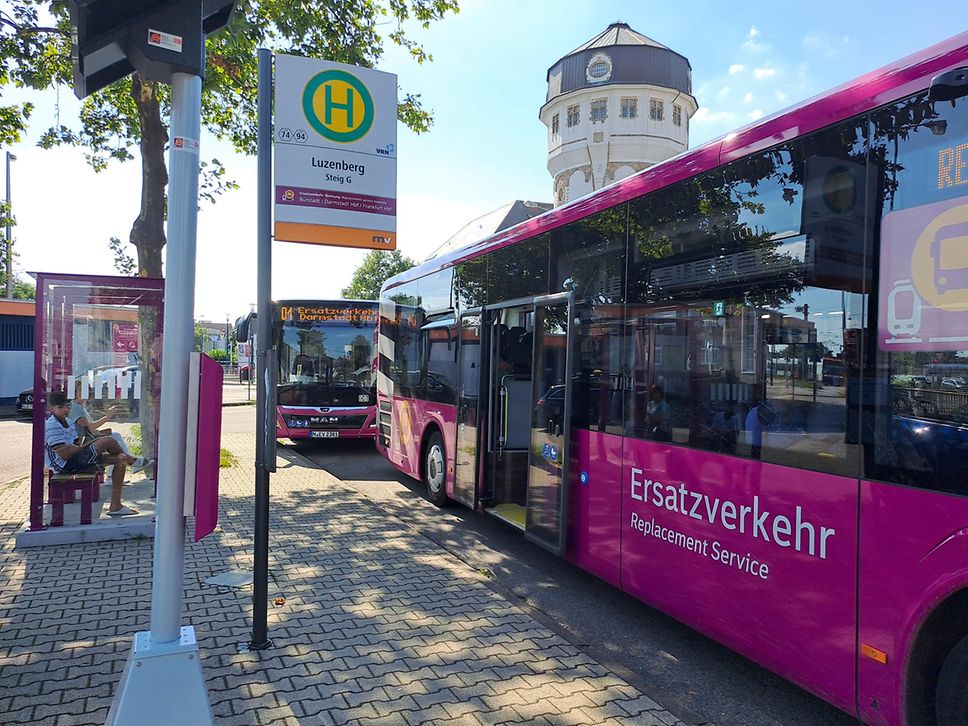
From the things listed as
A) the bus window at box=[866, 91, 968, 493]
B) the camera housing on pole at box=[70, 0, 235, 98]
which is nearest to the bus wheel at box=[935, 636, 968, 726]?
the bus window at box=[866, 91, 968, 493]

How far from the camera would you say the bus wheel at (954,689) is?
2.70 m

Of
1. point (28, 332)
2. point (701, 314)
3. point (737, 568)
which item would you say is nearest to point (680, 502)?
A: point (737, 568)

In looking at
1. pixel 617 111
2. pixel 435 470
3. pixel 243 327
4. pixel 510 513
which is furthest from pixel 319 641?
pixel 617 111

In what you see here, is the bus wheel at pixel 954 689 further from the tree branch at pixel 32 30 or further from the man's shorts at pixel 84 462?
the tree branch at pixel 32 30

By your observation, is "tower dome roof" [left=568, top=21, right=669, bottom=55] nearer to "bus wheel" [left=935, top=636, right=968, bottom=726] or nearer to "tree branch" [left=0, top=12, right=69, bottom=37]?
"tree branch" [left=0, top=12, right=69, bottom=37]

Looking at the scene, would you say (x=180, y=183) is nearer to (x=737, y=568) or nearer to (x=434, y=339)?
(x=737, y=568)

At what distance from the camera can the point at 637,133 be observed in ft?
168

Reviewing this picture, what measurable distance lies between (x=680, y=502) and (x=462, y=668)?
63.9 inches

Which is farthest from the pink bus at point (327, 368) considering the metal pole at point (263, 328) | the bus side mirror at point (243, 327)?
the metal pole at point (263, 328)

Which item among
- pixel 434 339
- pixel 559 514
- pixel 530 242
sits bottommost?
→ pixel 559 514

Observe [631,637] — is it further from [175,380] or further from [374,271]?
[374,271]

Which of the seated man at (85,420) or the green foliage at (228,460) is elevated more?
the seated man at (85,420)

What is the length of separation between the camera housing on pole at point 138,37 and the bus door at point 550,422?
128 inches

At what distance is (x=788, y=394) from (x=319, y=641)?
3155 millimetres
